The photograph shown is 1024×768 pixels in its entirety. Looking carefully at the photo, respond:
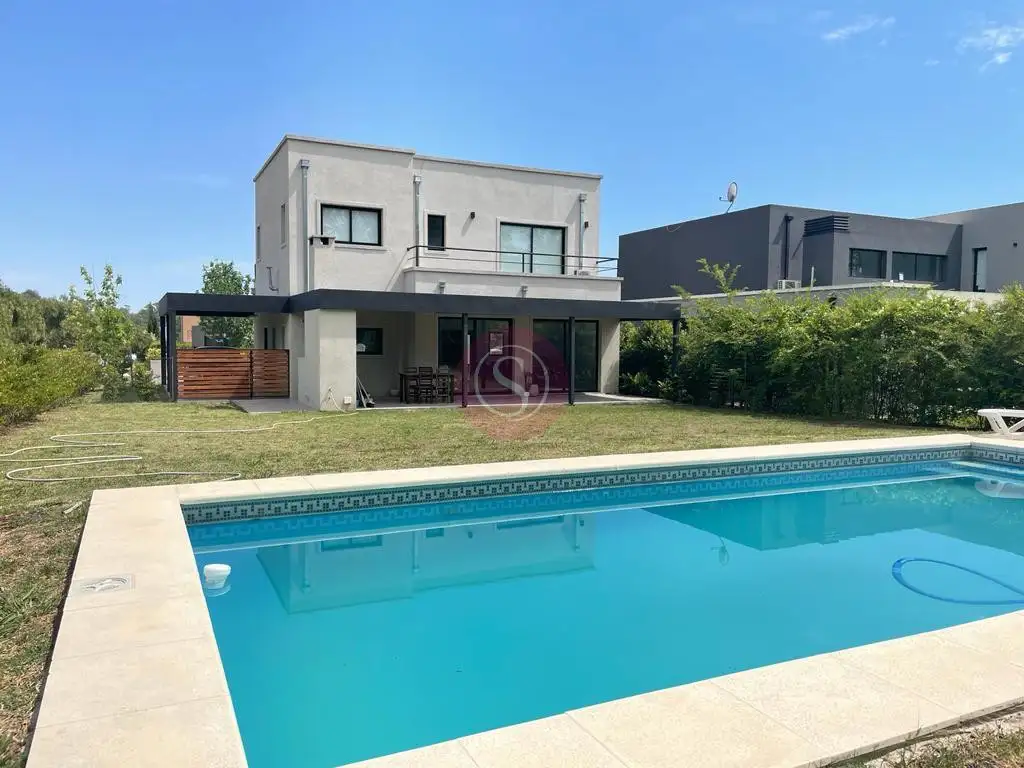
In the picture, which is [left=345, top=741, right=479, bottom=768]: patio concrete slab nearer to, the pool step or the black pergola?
the pool step

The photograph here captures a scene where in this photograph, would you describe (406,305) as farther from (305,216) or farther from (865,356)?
(865,356)

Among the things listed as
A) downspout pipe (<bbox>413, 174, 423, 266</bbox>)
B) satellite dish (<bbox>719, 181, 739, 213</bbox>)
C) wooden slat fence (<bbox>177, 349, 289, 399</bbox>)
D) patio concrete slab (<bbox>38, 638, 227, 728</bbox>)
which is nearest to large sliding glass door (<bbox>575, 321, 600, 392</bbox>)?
downspout pipe (<bbox>413, 174, 423, 266</bbox>)

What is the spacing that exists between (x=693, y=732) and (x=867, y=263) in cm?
2894

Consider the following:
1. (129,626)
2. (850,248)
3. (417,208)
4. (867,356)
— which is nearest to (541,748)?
(129,626)

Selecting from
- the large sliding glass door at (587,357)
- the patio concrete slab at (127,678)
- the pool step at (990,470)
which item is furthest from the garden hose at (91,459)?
the large sliding glass door at (587,357)

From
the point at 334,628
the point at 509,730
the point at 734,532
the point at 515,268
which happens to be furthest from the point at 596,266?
the point at 509,730

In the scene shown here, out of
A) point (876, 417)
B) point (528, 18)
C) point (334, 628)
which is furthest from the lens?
point (528, 18)

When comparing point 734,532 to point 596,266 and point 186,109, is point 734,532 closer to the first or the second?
point 596,266

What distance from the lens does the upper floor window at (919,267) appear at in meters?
29.2

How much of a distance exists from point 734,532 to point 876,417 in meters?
9.66

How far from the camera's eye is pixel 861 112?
851 inches

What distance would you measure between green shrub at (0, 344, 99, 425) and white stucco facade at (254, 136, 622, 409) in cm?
500

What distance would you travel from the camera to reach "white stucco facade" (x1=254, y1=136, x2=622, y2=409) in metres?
18.7

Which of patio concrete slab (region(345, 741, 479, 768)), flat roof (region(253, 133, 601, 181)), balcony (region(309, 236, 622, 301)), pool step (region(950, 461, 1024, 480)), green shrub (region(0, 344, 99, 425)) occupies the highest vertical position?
→ flat roof (region(253, 133, 601, 181))
